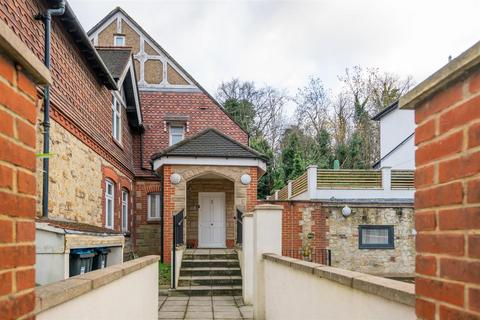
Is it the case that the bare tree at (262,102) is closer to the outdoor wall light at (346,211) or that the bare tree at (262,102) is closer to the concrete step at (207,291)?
the outdoor wall light at (346,211)

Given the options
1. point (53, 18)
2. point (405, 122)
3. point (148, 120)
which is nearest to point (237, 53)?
point (405, 122)

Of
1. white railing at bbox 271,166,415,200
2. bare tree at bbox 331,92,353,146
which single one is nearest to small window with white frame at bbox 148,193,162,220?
white railing at bbox 271,166,415,200

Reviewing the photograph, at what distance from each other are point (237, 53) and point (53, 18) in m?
26.1

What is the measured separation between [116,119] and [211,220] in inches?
178

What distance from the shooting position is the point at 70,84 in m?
9.20

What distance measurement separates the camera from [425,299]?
1748 millimetres

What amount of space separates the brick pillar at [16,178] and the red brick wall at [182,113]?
628 inches

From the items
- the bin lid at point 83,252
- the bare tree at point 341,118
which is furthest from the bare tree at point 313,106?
the bin lid at point 83,252

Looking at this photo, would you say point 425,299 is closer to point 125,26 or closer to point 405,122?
point 125,26

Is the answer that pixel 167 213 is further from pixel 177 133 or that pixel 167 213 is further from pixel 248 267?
pixel 177 133

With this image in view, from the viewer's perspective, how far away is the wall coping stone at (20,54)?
1.44 metres

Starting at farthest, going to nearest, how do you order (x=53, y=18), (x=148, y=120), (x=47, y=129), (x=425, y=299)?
(x=148, y=120) → (x=53, y=18) → (x=47, y=129) → (x=425, y=299)

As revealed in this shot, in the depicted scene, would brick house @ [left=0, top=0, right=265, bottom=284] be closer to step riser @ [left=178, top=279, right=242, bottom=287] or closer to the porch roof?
the porch roof

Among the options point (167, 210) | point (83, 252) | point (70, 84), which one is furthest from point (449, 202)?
point (167, 210)
